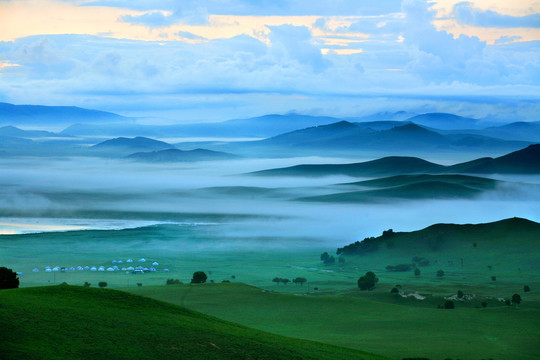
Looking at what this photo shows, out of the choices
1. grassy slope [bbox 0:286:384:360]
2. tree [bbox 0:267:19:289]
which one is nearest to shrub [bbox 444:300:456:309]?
grassy slope [bbox 0:286:384:360]

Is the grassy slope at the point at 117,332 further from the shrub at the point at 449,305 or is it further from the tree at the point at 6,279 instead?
the shrub at the point at 449,305

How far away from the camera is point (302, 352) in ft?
241

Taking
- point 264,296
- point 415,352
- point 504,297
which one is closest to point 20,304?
point 415,352

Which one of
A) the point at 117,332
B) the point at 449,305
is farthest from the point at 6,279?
the point at 449,305

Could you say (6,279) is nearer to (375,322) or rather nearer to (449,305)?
(375,322)

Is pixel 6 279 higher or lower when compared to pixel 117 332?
higher

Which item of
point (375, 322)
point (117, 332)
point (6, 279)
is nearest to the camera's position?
point (117, 332)

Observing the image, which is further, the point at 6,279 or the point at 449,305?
the point at 449,305

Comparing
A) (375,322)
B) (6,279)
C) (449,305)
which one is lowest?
(375,322)

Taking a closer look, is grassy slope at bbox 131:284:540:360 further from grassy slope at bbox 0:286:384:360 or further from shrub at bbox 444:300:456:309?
shrub at bbox 444:300:456:309

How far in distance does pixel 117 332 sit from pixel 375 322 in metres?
63.0

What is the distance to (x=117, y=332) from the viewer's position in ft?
218

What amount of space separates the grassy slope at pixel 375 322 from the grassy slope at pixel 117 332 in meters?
20.8

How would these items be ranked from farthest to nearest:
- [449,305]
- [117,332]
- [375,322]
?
[449,305]
[375,322]
[117,332]
